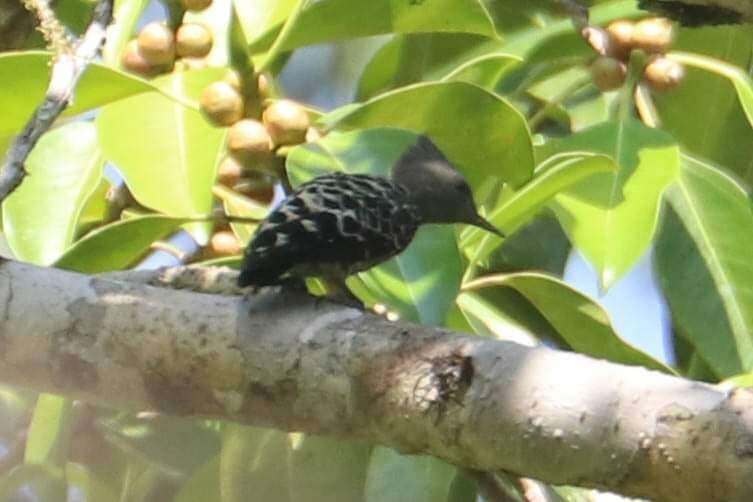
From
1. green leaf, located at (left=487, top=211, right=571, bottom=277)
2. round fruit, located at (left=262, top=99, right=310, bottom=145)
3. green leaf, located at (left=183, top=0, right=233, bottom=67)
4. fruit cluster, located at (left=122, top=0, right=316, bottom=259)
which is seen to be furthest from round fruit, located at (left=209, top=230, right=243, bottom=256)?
green leaf, located at (left=487, top=211, right=571, bottom=277)

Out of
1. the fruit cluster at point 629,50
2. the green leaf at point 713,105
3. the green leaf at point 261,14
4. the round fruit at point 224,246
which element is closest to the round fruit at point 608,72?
the fruit cluster at point 629,50

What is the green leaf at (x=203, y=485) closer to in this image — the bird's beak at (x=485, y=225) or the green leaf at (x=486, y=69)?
the bird's beak at (x=485, y=225)

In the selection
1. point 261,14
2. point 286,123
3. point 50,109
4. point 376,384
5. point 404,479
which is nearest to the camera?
point 376,384

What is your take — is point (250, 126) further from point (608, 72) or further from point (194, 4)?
point (608, 72)

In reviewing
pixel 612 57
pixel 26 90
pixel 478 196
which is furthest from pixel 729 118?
pixel 26 90

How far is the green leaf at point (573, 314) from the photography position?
1301 mm

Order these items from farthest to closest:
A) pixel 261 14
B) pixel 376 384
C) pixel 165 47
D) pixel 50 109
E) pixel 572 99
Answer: pixel 572 99 < pixel 261 14 < pixel 165 47 < pixel 50 109 < pixel 376 384

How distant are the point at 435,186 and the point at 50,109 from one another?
474 mm

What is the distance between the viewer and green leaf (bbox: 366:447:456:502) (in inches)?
47.6

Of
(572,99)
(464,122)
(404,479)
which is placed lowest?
(404,479)

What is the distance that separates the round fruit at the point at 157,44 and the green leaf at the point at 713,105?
0.56 meters

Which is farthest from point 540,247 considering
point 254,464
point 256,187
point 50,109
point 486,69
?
point 50,109

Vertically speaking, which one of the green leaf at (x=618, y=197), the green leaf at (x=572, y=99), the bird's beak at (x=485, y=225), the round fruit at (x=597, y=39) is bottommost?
the green leaf at (x=572, y=99)

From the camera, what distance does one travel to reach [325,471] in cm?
132
